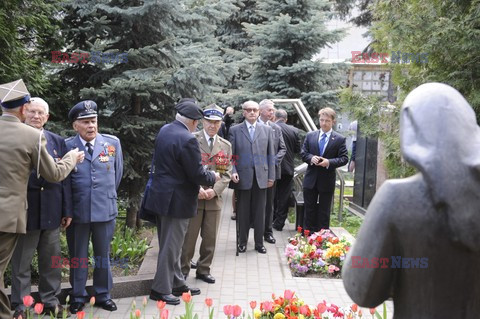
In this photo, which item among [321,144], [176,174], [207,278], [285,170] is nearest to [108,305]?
[207,278]

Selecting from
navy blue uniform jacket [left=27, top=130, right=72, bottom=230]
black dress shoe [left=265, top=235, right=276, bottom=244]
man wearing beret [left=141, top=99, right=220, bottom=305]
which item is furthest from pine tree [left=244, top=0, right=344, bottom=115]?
navy blue uniform jacket [left=27, top=130, right=72, bottom=230]

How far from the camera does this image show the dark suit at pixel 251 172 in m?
7.00

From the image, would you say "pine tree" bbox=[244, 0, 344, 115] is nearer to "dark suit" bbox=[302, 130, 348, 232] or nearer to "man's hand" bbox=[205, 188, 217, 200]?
"dark suit" bbox=[302, 130, 348, 232]

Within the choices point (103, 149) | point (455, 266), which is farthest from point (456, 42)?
point (455, 266)

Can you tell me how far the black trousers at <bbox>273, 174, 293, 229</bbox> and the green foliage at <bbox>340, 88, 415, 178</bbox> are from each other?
2121 mm

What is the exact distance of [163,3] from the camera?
24.4ft

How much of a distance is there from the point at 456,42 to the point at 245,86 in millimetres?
7806

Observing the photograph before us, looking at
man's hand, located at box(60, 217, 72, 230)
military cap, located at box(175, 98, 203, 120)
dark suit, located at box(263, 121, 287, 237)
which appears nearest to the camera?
man's hand, located at box(60, 217, 72, 230)

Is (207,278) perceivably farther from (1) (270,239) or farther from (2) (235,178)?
(1) (270,239)

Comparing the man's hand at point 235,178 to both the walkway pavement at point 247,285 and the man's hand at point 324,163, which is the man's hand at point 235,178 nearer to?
the walkway pavement at point 247,285

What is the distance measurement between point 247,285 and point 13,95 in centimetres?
345

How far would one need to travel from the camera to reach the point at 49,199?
4.54m

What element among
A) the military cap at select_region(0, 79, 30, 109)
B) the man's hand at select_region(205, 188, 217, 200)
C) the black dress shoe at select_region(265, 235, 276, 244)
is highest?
the military cap at select_region(0, 79, 30, 109)

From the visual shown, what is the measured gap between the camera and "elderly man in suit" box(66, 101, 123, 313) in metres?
4.71
